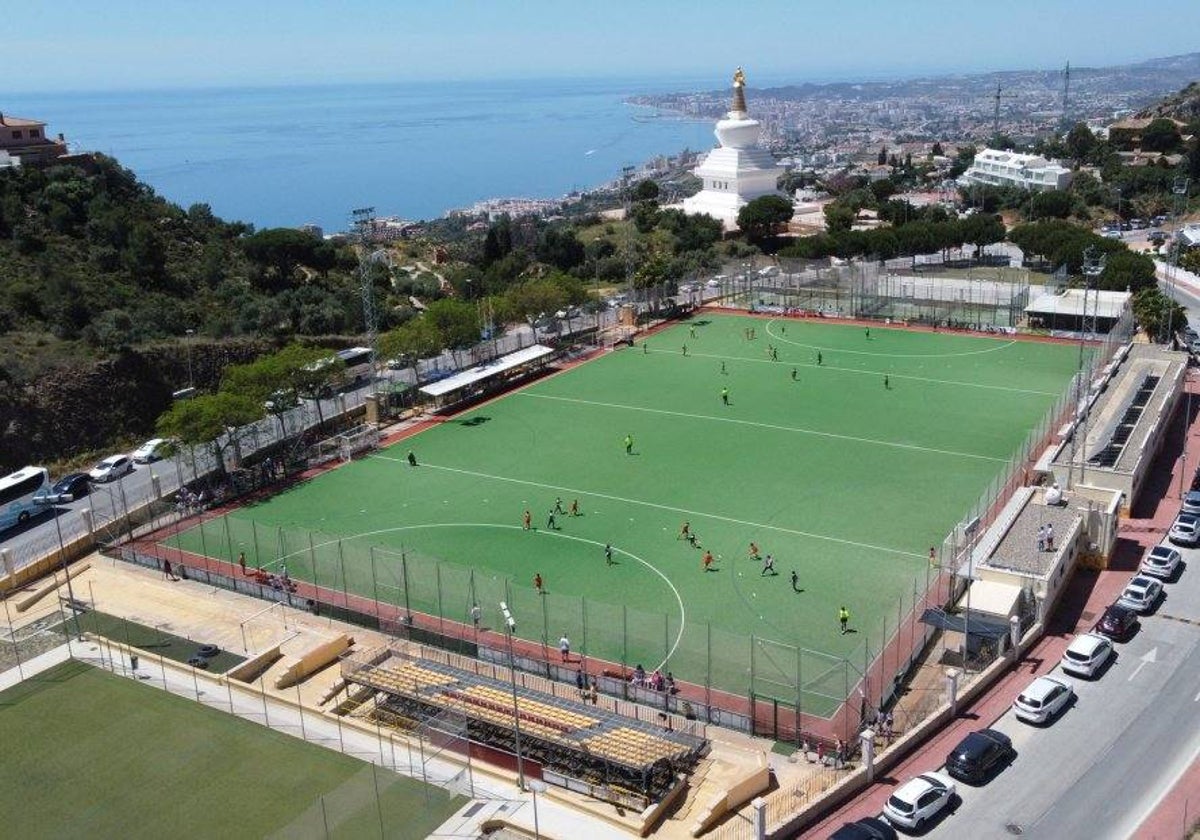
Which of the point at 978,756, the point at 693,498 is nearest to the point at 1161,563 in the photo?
→ the point at 978,756

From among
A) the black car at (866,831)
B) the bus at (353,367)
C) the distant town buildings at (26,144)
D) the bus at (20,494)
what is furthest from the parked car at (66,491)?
the distant town buildings at (26,144)

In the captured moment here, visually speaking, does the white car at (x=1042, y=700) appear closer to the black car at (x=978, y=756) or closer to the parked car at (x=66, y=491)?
the black car at (x=978, y=756)

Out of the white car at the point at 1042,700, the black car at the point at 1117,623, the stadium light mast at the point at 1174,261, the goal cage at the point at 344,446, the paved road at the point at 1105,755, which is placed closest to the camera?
the paved road at the point at 1105,755

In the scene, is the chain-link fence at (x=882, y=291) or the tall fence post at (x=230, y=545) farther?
the chain-link fence at (x=882, y=291)

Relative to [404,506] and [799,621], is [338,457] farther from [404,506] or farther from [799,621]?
[799,621]

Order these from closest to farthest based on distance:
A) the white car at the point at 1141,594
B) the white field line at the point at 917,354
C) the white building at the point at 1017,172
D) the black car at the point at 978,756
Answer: the black car at the point at 978,756 → the white car at the point at 1141,594 → the white field line at the point at 917,354 → the white building at the point at 1017,172

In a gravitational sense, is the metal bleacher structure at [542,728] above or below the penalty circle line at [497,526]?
above
